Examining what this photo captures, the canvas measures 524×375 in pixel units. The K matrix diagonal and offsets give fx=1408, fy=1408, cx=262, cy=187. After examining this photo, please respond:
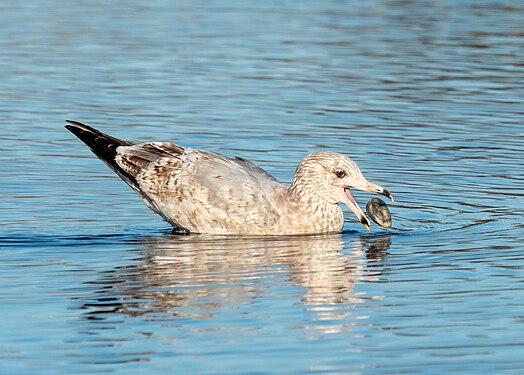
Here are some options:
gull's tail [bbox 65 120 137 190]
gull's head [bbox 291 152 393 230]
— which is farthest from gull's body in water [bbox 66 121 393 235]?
gull's tail [bbox 65 120 137 190]

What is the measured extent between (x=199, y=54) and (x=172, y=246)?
39.4 ft

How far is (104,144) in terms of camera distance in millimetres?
12445

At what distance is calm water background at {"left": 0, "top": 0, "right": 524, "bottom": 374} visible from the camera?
8258mm

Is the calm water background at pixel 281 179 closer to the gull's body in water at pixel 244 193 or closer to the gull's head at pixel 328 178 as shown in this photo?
the gull's body in water at pixel 244 193

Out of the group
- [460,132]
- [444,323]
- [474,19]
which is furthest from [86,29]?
[444,323]

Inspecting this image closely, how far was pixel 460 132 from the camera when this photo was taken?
1677cm

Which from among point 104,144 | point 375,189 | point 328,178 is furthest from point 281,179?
point 375,189

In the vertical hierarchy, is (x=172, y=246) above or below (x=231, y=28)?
below

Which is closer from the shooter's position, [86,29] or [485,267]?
[485,267]

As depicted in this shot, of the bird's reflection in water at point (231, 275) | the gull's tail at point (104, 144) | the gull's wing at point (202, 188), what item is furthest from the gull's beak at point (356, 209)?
the gull's tail at point (104, 144)

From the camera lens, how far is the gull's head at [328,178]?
39.0 feet

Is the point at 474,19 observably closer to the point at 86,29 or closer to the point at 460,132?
the point at 86,29

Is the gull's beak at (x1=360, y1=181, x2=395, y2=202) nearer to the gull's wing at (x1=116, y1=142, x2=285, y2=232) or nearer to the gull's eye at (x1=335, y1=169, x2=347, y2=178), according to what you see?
the gull's eye at (x1=335, y1=169, x2=347, y2=178)

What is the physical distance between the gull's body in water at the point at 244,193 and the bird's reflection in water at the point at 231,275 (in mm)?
154
